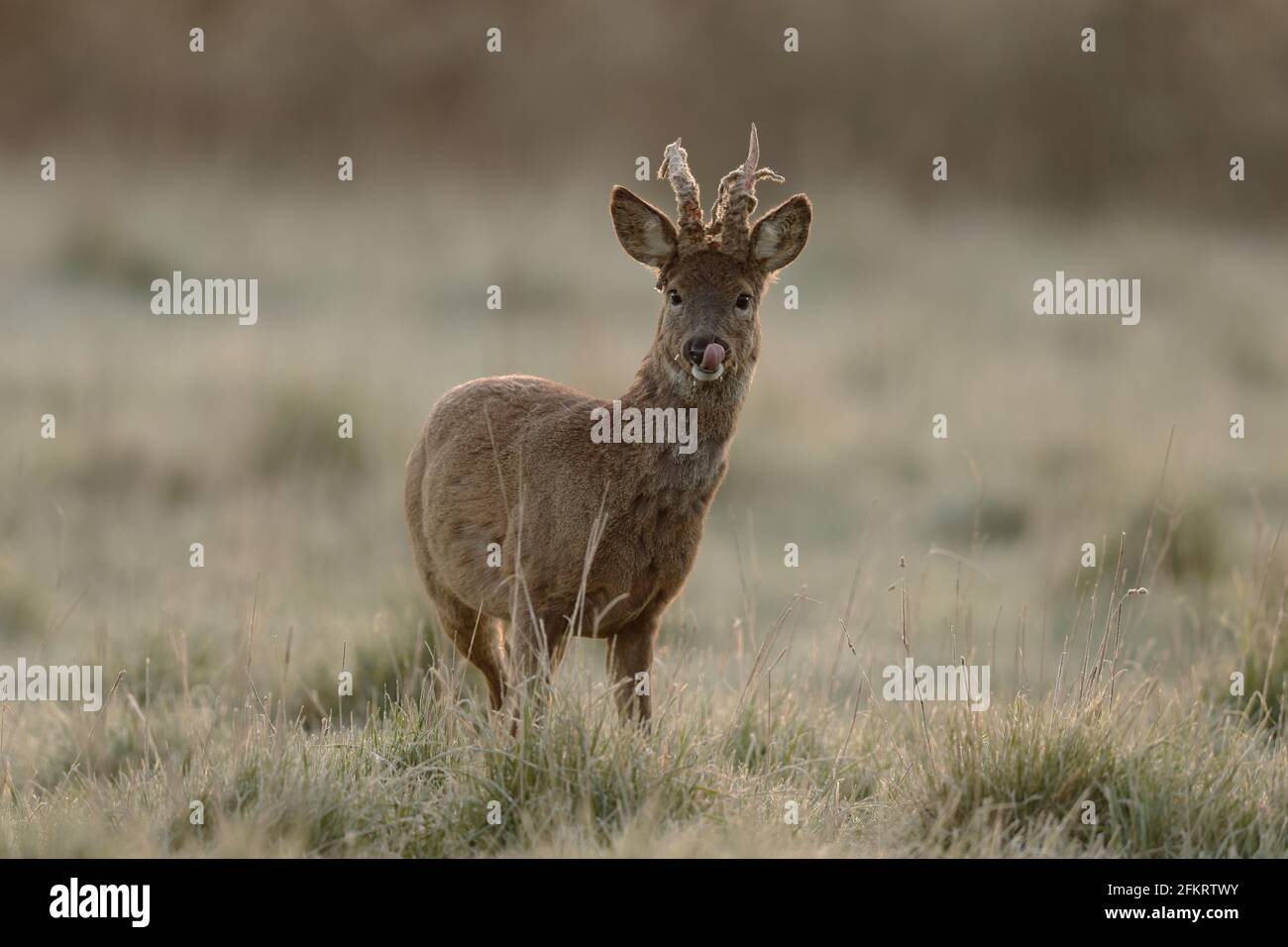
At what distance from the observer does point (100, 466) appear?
12.5 metres

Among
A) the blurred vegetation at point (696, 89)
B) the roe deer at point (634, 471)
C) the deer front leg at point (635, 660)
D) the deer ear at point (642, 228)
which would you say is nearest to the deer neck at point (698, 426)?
the roe deer at point (634, 471)

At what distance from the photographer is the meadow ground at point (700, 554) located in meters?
→ 5.41

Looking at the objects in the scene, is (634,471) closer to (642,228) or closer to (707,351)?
(707,351)

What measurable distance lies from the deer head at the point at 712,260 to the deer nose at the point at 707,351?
27mm

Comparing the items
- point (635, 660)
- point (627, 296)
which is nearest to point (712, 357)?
point (635, 660)

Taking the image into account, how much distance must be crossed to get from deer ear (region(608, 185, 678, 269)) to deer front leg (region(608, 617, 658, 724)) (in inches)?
52.4

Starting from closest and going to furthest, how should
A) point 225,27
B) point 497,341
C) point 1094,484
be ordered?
point 1094,484 → point 497,341 → point 225,27

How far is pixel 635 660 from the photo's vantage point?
596cm

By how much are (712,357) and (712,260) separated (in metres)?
0.47

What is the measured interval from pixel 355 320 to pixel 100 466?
469cm

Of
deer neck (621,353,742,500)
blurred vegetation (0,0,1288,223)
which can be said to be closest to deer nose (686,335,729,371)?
deer neck (621,353,742,500)

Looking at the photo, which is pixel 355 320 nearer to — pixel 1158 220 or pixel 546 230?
pixel 546 230

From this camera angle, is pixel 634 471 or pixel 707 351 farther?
pixel 634 471
